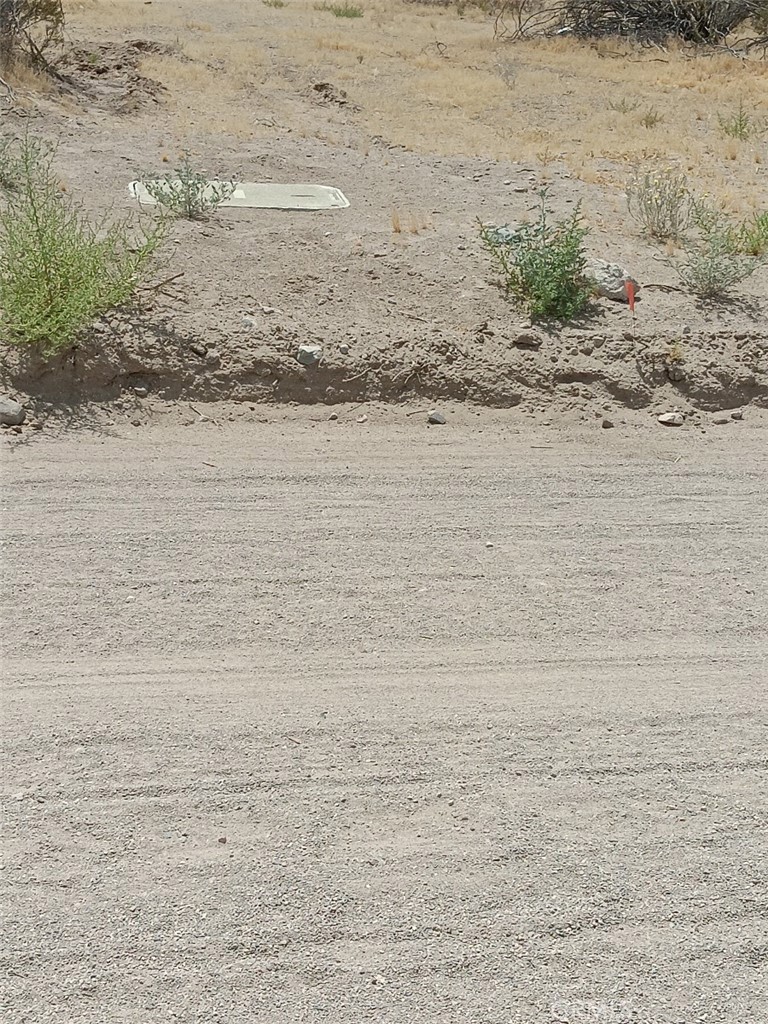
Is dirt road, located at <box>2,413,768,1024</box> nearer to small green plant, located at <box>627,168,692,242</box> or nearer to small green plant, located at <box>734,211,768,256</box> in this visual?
small green plant, located at <box>734,211,768,256</box>

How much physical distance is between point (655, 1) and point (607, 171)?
41.1 feet

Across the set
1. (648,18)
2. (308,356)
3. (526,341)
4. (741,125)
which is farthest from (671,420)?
(648,18)

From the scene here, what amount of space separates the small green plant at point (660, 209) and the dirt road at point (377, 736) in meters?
3.36

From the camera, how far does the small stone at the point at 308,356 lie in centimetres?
588

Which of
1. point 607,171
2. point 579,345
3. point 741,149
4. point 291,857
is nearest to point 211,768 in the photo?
point 291,857

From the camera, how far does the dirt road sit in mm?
2654

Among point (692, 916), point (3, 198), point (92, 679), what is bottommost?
point (692, 916)

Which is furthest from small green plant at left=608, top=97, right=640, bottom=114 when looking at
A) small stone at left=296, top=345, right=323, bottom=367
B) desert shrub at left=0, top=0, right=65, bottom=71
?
small stone at left=296, top=345, right=323, bottom=367

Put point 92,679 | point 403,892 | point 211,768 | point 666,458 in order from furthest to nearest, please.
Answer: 1. point 666,458
2. point 92,679
3. point 211,768
4. point 403,892

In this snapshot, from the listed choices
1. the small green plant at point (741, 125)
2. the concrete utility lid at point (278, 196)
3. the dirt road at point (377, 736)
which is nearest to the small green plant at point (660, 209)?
the concrete utility lid at point (278, 196)

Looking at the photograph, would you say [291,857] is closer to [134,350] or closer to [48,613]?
[48,613]

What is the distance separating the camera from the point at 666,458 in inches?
220

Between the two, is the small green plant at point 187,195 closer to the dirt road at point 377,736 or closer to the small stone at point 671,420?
the dirt road at point 377,736

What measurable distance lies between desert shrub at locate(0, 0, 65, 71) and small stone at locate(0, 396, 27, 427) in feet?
28.1
